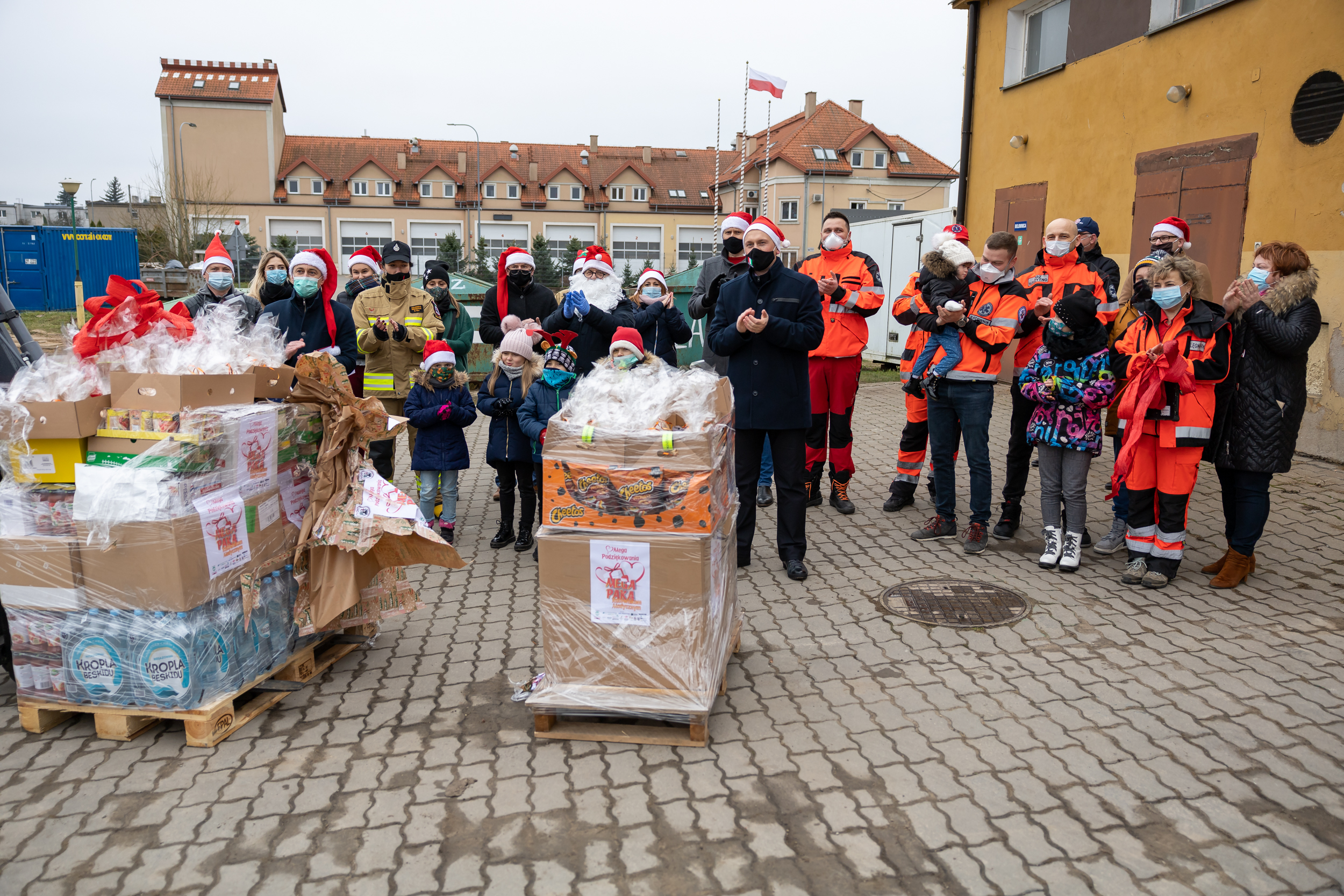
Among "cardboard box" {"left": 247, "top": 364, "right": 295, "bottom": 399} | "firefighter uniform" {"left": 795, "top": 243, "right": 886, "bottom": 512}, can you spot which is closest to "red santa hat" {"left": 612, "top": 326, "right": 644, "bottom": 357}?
"cardboard box" {"left": 247, "top": 364, "right": 295, "bottom": 399}

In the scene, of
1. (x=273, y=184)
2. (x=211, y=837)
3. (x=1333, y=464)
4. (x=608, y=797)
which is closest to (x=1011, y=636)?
(x=608, y=797)

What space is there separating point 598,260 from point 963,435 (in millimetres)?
2868

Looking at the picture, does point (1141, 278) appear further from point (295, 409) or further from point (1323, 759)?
point (295, 409)

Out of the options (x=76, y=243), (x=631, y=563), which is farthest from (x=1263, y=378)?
(x=76, y=243)

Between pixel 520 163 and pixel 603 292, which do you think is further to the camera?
pixel 520 163

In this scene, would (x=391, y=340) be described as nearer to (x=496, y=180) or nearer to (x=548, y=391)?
(x=548, y=391)

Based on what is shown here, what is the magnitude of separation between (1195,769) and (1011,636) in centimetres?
126

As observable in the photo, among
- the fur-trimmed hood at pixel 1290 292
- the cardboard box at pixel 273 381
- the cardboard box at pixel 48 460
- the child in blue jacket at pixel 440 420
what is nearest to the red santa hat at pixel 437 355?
the child in blue jacket at pixel 440 420

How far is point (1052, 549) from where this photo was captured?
5391mm

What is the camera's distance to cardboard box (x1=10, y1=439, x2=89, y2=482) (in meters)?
3.30

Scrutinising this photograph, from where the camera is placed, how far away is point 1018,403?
19.0ft

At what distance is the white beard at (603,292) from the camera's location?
6004mm

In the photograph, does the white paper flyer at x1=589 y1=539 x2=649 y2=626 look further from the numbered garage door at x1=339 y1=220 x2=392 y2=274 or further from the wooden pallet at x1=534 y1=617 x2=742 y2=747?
the numbered garage door at x1=339 y1=220 x2=392 y2=274

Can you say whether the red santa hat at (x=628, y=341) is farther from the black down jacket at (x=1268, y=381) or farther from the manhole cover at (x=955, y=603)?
the black down jacket at (x=1268, y=381)
